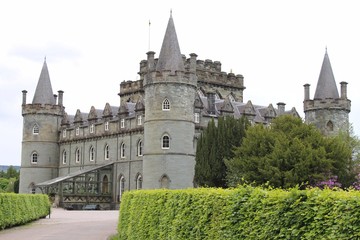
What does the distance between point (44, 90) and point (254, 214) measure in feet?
185

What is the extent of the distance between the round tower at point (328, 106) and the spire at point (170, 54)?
14.2m

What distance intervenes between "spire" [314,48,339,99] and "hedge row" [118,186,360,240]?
4087 cm

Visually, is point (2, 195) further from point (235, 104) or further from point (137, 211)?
point (235, 104)

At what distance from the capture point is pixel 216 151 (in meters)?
39.6

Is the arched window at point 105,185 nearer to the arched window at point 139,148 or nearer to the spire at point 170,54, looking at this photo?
the arched window at point 139,148

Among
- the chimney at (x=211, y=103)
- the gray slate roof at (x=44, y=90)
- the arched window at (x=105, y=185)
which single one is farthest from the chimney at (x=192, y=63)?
the gray slate roof at (x=44, y=90)

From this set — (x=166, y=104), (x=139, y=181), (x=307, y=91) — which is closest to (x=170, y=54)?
(x=166, y=104)

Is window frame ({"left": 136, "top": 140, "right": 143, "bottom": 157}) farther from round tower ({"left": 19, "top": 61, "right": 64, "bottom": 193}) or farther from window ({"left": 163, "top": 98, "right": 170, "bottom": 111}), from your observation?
round tower ({"left": 19, "top": 61, "right": 64, "bottom": 193})

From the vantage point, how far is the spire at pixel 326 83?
174 feet

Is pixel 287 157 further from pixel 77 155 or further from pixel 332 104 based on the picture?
pixel 77 155

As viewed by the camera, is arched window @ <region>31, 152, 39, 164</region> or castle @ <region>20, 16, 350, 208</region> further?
arched window @ <region>31, 152, 39, 164</region>

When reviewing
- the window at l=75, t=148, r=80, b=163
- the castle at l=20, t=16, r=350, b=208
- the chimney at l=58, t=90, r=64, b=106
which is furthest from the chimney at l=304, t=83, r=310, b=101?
the chimney at l=58, t=90, r=64, b=106

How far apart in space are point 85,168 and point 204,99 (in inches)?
591

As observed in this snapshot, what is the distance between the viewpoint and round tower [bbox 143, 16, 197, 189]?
4534 cm
